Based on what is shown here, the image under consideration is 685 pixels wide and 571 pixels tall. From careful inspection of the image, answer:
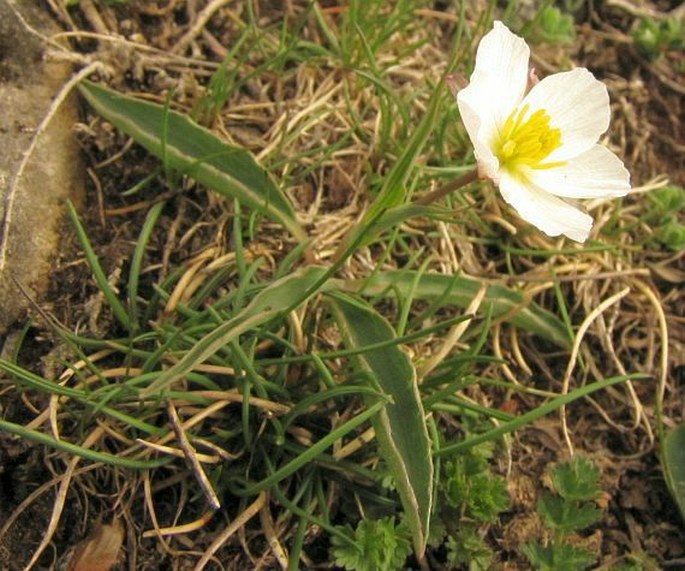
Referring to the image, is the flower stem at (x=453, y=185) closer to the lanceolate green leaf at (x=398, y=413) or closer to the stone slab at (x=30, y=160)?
the lanceolate green leaf at (x=398, y=413)

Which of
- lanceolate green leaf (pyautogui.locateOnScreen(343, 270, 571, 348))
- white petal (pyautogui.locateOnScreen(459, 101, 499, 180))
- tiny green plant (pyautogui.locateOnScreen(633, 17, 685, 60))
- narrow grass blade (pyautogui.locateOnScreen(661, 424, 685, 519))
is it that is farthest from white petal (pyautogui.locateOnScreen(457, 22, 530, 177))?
tiny green plant (pyautogui.locateOnScreen(633, 17, 685, 60))

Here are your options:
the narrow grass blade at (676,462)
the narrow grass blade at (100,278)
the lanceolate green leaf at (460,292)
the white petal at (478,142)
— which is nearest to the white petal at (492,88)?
the white petal at (478,142)

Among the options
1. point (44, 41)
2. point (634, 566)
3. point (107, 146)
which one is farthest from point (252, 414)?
point (44, 41)

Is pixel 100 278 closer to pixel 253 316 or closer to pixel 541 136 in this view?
pixel 253 316

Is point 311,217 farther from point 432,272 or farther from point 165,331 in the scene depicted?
point 165,331

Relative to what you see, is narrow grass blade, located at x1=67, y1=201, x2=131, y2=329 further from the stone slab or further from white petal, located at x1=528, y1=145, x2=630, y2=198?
white petal, located at x1=528, y1=145, x2=630, y2=198

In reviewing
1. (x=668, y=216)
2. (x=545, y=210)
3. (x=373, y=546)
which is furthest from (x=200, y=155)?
(x=668, y=216)

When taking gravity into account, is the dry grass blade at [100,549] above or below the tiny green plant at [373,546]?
above
